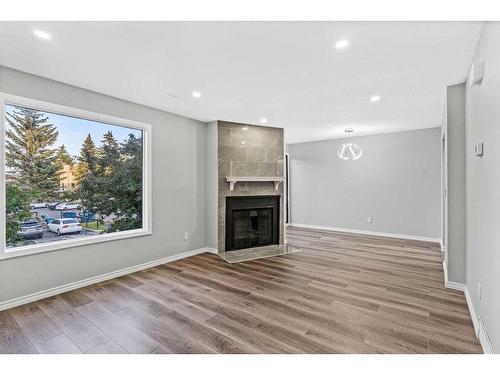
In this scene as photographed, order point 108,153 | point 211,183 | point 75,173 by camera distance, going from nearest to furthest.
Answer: point 75,173, point 108,153, point 211,183

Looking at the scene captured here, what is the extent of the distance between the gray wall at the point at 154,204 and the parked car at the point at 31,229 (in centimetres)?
25

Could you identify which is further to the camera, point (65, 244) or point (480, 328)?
point (65, 244)

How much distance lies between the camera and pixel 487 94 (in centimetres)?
179

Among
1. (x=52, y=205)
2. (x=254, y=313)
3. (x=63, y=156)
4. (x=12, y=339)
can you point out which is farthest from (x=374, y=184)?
(x=12, y=339)

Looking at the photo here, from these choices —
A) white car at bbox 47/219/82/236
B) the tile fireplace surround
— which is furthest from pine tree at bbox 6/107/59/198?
the tile fireplace surround

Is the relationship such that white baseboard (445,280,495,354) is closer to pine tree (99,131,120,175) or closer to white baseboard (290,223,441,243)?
white baseboard (290,223,441,243)

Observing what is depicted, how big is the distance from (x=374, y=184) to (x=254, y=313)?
489 centimetres

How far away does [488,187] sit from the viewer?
69.3 inches

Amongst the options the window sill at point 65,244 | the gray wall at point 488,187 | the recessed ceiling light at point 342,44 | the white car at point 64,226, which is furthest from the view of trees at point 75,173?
the gray wall at point 488,187

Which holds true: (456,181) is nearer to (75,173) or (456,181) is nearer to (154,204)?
(154,204)

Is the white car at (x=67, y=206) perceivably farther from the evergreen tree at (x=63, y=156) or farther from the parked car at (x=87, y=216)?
the evergreen tree at (x=63, y=156)
